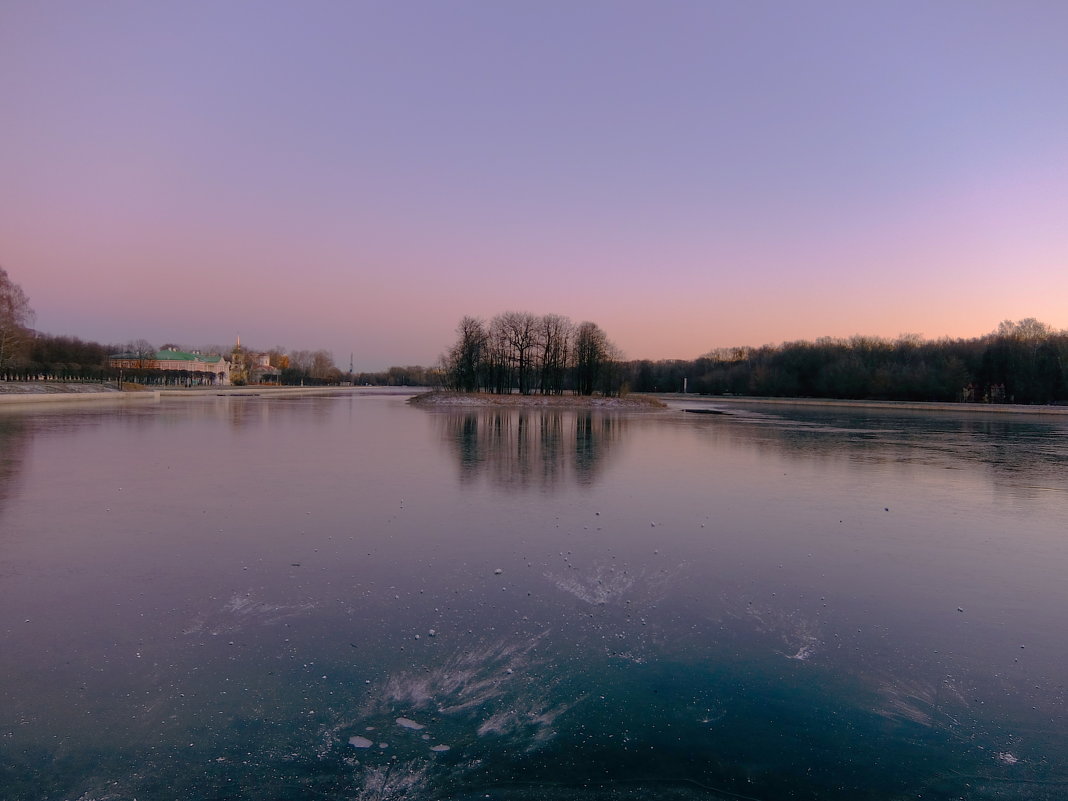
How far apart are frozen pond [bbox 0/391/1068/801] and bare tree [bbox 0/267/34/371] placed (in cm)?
5503

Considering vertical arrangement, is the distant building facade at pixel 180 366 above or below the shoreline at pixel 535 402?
above

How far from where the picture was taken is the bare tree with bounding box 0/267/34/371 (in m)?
53.1

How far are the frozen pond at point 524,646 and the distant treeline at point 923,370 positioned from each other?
73.3m

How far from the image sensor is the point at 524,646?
509cm

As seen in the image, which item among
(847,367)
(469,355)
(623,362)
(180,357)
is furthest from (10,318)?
(847,367)

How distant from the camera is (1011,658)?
5.08m

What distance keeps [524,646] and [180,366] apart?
136658mm

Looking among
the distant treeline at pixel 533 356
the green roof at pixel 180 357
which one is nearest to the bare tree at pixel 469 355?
the distant treeline at pixel 533 356

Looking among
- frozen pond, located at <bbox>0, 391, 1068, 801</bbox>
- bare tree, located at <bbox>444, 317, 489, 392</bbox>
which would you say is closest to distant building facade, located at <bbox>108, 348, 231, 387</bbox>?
bare tree, located at <bbox>444, 317, 489, 392</bbox>

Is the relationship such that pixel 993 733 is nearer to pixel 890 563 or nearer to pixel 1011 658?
pixel 1011 658

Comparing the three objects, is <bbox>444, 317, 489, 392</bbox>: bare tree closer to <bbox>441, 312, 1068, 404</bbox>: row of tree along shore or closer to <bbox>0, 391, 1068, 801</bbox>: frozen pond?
<bbox>441, 312, 1068, 404</bbox>: row of tree along shore

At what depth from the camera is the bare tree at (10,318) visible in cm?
5312

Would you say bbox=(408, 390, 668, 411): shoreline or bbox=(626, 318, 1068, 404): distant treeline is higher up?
bbox=(626, 318, 1068, 404): distant treeline

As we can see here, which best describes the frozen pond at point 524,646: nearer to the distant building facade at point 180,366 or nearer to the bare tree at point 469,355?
the bare tree at point 469,355
